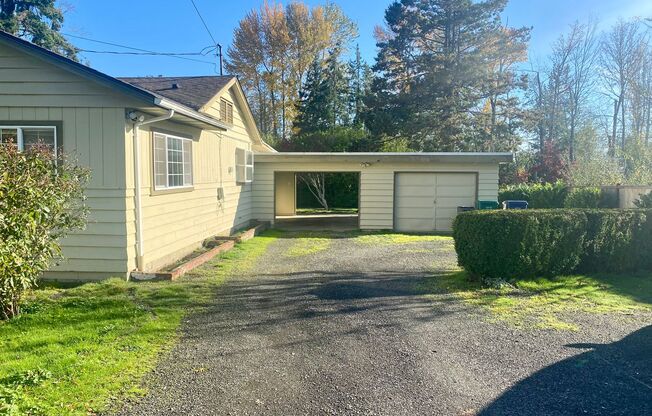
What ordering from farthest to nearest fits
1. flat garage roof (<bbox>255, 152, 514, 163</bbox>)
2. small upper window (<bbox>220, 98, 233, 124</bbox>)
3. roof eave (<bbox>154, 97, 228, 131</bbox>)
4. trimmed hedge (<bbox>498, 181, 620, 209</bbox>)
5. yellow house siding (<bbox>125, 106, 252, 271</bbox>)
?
trimmed hedge (<bbox>498, 181, 620, 209</bbox>)
flat garage roof (<bbox>255, 152, 514, 163</bbox>)
small upper window (<bbox>220, 98, 233, 124</bbox>)
yellow house siding (<bbox>125, 106, 252, 271</bbox>)
roof eave (<bbox>154, 97, 228, 131</bbox>)

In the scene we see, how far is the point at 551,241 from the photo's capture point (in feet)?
25.1

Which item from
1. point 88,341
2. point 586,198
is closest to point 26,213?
point 88,341

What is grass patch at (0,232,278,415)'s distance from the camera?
348 centimetres

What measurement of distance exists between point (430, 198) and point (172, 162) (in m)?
8.85

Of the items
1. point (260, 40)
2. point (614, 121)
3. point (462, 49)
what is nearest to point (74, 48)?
point (260, 40)

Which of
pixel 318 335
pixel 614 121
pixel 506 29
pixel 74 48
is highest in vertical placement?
pixel 506 29

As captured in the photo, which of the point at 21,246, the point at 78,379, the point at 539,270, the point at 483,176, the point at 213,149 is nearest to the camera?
the point at 78,379

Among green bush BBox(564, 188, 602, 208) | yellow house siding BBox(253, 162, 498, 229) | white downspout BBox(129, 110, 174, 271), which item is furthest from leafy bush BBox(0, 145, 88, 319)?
green bush BBox(564, 188, 602, 208)

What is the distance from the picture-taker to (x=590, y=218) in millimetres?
7961

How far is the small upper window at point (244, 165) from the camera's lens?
14016mm

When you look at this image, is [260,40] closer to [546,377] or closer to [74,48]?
[74,48]

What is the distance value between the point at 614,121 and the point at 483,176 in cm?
2174

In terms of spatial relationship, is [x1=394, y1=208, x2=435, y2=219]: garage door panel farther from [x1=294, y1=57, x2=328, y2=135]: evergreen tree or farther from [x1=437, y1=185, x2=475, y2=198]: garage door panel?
[x1=294, y1=57, x2=328, y2=135]: evergreen tree

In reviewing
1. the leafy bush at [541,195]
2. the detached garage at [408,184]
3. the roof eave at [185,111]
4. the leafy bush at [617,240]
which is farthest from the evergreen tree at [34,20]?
the leafy bush at [617,240]
